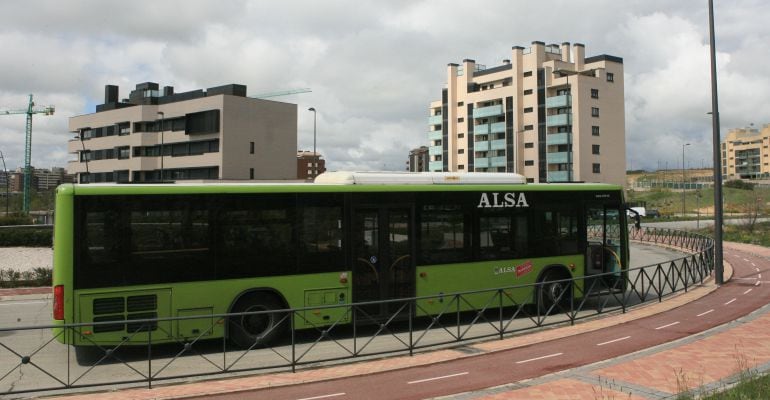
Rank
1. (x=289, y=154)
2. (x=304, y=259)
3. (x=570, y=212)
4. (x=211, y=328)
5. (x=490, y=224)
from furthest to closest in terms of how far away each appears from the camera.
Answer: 1. (x=289, y=154)
2. (x=570, y=212)
3. (x=490, y=224)
4. (x=304, y=259)
5. (x=211, y=328)

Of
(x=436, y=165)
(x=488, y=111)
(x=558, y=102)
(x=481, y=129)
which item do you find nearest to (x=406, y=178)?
(x=558, y=102)

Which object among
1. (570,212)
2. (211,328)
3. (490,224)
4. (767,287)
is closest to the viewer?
(211,328)

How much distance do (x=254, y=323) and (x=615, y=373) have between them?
6334 millimetres

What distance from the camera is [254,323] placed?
36.5 feet

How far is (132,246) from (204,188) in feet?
5.19

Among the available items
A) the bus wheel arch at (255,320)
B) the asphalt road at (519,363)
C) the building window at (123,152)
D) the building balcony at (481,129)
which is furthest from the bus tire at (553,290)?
the building balcony at (481,129)

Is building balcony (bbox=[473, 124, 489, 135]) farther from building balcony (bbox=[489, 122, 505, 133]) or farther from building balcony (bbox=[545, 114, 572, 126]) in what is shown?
building balcony (bbox=[545, 114, 572, 126])

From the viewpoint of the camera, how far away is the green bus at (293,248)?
1001 cm

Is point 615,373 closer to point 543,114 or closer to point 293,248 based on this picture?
point 293,248

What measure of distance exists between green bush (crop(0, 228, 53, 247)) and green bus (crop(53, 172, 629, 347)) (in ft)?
85.4

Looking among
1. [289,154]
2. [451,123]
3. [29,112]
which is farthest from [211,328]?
[29,112]

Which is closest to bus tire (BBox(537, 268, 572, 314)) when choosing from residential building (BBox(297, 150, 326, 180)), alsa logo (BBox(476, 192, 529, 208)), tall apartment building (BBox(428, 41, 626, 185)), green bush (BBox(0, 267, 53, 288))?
alsa logo (BBox(476, 192, 529, 208))

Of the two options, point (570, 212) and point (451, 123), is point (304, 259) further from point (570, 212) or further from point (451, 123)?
point (451, 123)

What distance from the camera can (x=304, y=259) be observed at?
11.4 m
